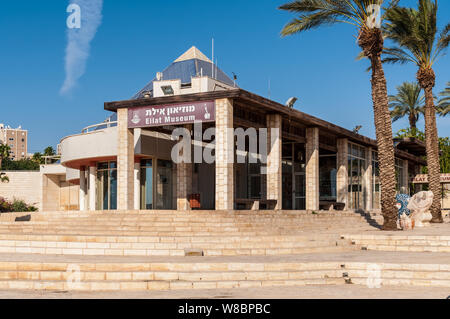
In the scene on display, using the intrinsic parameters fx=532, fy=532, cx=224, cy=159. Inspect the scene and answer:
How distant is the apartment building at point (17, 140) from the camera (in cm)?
18512

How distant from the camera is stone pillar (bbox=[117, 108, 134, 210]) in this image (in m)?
22.0

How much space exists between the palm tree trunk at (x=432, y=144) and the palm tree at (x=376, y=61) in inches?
262

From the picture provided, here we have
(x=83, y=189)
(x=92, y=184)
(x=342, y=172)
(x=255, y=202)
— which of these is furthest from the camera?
(x=83, y=189)

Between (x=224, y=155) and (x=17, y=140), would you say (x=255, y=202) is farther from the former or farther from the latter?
(x=17, y=140)

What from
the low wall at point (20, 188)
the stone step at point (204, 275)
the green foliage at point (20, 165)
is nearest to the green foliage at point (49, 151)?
the green foliage at point (20, 165)

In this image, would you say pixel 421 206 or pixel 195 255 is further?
pixel 421 206

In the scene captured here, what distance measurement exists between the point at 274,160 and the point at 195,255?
438 inches

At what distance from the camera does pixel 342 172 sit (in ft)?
103

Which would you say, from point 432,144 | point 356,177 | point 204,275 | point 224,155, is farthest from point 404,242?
point 356,177

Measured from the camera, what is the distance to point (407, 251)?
15203mm

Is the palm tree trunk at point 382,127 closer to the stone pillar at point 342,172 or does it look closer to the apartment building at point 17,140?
the stone pillar at point 342,172

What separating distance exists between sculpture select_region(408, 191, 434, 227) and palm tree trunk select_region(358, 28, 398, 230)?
2.51 m

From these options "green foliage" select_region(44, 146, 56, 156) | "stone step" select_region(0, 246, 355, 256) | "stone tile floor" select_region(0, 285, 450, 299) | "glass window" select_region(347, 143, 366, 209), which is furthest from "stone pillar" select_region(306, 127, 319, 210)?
"green foliage" select_region(44, 146, 56, 156)
